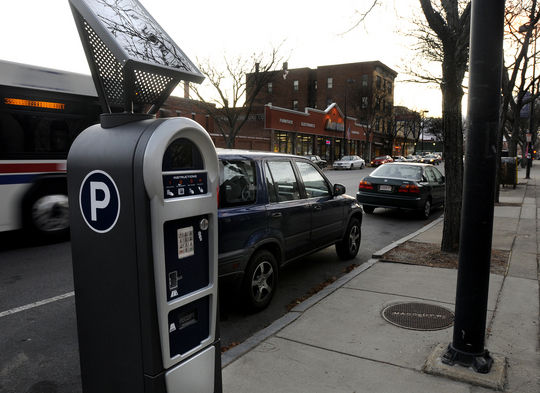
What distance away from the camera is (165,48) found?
2.24 meters

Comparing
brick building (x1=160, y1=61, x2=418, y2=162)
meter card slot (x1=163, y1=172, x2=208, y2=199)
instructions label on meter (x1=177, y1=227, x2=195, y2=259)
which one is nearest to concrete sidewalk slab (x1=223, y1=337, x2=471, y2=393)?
instructions label on meter (x1=177, y1=227, x2=195, y2=259)

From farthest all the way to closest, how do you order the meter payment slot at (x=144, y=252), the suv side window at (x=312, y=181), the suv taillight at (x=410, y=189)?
1. the suv taillight at (x=410, y=189)
2. the suv side window at (x=312, y=181)
3. the meter payment slot at (x=144, y=252)

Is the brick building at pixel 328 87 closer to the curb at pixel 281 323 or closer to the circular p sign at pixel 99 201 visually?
the curb at pixel 281 323

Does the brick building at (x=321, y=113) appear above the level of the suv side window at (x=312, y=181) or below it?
above

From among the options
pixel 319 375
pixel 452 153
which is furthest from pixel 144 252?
pixel 452 153

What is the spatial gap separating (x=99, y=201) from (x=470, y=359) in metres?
3.05

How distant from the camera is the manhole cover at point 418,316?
4.34 meters

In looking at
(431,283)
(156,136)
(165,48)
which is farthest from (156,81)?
(431,283)

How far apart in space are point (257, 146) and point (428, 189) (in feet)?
97.9

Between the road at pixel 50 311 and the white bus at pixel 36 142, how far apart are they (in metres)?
0.61

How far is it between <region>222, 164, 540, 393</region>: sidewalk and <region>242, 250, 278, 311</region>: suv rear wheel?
0.42 metres

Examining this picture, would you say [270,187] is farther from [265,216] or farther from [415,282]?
[415,282]

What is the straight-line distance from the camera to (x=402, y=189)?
1188 centimetres

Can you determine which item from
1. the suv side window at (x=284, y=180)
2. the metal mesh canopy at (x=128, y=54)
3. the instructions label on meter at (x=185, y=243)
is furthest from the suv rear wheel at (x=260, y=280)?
the metal mesh canopy at (x=128, y=54)
